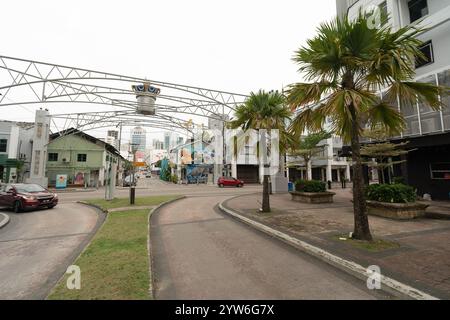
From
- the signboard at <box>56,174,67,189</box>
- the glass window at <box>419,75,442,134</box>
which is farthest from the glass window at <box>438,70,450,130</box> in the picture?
the signboard at <box>56,174,67,189</box>

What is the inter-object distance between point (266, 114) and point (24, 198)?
43.6ft

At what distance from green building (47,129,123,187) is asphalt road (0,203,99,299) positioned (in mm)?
24275

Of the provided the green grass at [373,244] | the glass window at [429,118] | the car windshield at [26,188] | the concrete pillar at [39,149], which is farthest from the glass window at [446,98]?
the concrete pillar at [39,149]

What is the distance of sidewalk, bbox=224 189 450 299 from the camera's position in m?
3.77

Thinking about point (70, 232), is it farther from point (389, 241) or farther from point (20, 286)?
point (389, 241)

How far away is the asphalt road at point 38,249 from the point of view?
3797mm

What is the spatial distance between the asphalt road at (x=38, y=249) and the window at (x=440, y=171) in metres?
17.8

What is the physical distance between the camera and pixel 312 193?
13453 millimetres

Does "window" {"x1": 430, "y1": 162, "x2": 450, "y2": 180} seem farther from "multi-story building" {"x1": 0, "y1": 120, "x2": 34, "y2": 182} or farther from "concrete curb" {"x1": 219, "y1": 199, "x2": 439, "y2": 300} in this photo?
"multi-story building" {"x1": 0, "y1": 120, "x2": 34, "y2": 182}

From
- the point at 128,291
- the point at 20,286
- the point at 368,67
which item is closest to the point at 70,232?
the point at 20,286

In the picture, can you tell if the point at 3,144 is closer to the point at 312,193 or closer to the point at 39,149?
Answer: the point at 39,149

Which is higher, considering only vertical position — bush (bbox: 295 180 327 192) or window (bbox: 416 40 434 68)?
window (bbox: 416 40 434 68)
